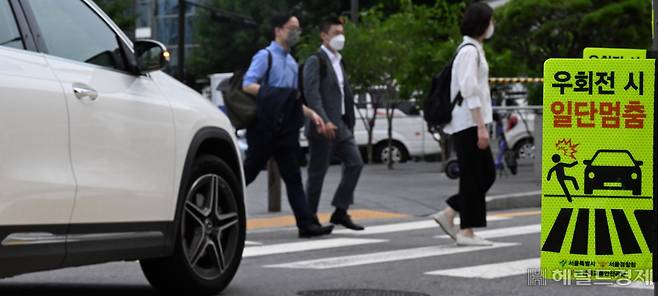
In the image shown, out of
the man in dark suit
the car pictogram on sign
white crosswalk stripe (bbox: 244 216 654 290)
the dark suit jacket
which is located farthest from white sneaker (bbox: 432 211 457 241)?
the car pictogram on sign

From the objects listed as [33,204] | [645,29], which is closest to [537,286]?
[33,204]

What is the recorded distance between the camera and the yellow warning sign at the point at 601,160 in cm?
498

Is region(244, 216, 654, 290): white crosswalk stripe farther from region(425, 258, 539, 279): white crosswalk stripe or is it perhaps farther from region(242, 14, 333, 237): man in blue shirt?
region(242, 14, 333, 237): man in blue shirt

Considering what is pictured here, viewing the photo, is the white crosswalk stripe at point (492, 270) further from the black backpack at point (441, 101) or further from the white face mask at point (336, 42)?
the white face mask at point (336, 42)

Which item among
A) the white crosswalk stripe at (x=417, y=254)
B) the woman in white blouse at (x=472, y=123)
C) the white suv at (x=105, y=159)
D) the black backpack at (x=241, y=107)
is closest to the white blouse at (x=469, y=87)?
the woman in white blouse at (x=472, y=123)

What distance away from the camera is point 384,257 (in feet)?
32.1

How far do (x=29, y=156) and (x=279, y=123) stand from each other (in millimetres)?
5563

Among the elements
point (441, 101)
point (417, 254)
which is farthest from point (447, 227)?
point (441, 101)

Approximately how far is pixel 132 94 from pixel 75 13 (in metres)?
0.44

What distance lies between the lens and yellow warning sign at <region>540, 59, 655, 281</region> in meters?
4.98

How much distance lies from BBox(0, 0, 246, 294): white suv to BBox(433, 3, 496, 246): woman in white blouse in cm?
272

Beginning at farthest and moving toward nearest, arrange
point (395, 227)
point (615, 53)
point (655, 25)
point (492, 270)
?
1. point (395, 227)
2. point (492, 270)
3. point (615, 53)
4. point (655, 25)

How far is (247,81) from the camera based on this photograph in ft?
37.1

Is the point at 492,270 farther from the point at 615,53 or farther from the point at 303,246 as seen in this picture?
the point at 615,53
